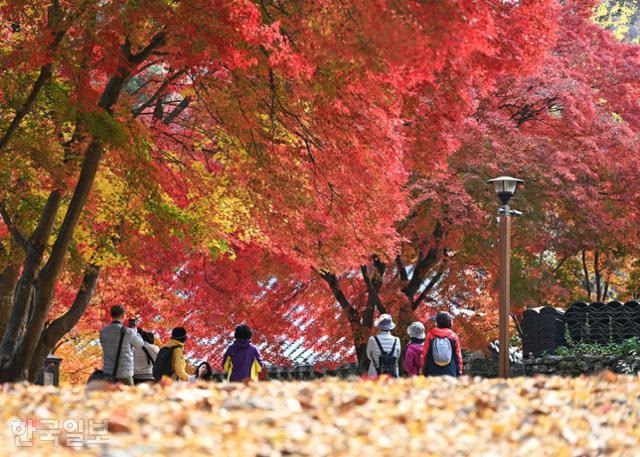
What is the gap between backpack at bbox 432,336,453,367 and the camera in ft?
35.8

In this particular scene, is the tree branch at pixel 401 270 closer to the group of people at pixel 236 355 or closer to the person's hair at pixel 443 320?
the group of people at pixel 236 355

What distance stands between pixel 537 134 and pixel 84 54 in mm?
10945

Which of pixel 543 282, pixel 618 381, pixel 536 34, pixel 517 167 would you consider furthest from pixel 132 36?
pixel 543 282

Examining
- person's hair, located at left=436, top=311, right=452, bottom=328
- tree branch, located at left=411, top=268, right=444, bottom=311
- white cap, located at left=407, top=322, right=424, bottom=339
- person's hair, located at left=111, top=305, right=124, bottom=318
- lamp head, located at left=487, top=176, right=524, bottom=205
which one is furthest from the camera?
tree branch, located at left=411, top=268, right=444, bottom=311

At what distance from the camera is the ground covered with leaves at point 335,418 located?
4.52 metres

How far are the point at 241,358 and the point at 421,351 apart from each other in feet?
6.85

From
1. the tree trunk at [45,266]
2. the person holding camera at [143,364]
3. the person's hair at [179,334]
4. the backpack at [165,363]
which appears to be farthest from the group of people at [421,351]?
the tree trunk at [45,266]

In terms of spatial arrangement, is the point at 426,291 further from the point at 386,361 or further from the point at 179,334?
the point at 179,334

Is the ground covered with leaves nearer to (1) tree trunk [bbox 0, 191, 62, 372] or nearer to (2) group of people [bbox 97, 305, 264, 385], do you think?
(2) group of people [bbox 97, 305, 264, 385]

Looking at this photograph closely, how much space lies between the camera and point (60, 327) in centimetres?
1441

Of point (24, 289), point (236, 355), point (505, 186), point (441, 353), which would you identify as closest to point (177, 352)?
point (236, 355)

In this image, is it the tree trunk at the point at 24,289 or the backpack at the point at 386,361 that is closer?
the backpack at the point at 386,361

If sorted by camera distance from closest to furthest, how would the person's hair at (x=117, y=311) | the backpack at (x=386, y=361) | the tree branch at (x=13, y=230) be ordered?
the person's hair at (x=117, y=311) < the backpack at (x=386, y=361) < the tree branch at (x=13, y=230)

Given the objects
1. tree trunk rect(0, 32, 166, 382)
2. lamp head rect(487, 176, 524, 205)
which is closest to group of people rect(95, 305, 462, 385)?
tree trunk rect(0, 32, 166, 382)
